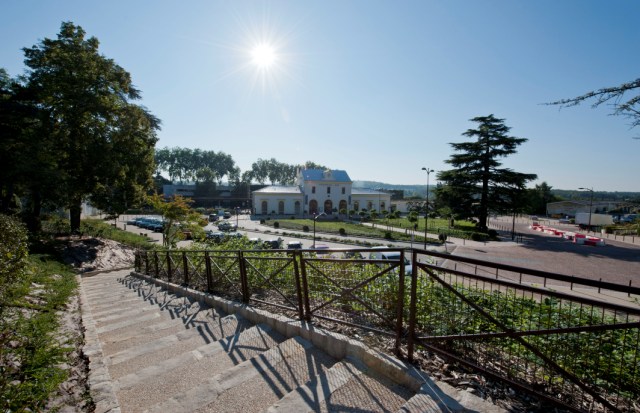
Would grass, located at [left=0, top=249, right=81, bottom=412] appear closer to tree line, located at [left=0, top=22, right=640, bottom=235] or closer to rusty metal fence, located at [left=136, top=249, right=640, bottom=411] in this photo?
rusty metal fence, located at [left=136, top=249, right=640, bottom=411]

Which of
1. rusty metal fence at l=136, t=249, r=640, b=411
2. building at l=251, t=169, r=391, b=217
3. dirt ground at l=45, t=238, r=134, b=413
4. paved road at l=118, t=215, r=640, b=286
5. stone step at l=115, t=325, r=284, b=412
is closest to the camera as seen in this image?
rusty metal fence at l=136, t=249, r=640, b=411

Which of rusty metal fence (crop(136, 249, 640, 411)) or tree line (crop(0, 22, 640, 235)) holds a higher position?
tree line (crop(0, 22, 640, 235))

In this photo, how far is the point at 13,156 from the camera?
1388cm

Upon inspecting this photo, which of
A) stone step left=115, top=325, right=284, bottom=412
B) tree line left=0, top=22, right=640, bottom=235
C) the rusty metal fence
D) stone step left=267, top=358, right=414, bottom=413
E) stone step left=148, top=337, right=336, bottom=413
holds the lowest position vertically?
stone step left=115, top=325, right=284, bottom=412

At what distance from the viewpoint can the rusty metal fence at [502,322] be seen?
216cm

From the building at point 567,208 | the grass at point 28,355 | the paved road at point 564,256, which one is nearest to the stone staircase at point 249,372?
the grass at point 28,355

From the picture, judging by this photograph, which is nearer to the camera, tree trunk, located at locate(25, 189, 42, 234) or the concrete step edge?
the concrete step edge

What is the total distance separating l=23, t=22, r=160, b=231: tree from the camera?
14.9 m

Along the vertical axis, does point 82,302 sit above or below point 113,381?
below

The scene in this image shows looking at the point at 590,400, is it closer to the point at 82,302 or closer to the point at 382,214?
the point at 82,302

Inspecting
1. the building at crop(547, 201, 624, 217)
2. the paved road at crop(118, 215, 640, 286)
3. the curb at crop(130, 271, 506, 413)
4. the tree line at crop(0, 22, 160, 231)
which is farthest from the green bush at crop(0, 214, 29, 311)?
the building at crop(547, 201, 624, 217)

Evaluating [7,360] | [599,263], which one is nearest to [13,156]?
[7,360]

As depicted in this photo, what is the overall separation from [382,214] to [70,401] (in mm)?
59275

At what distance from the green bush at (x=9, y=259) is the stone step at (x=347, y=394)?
408 cm
